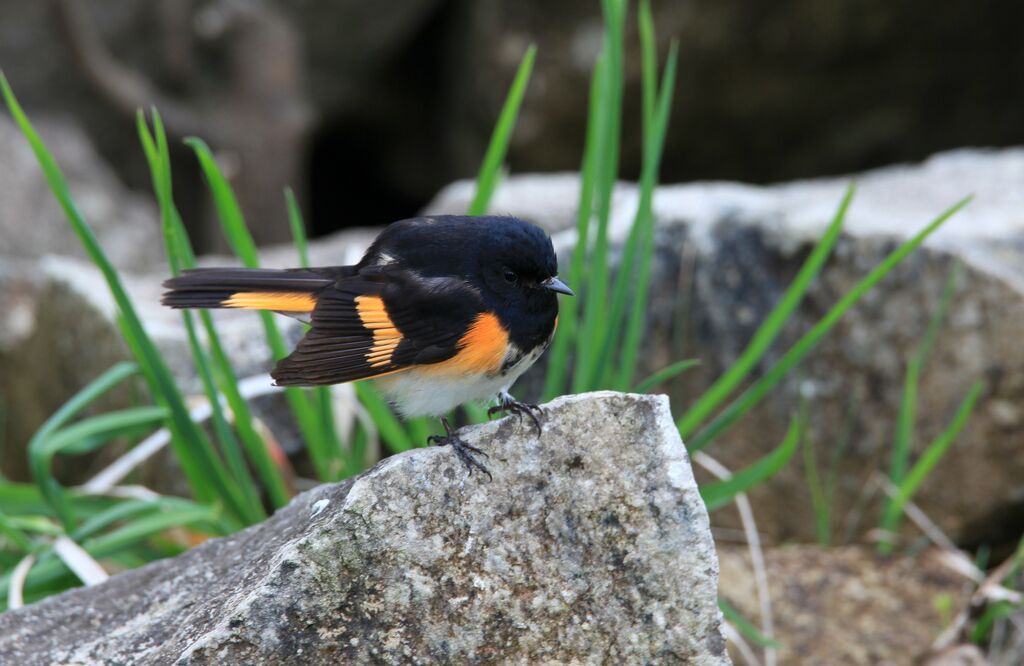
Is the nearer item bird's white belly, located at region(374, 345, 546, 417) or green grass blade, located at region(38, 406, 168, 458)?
bird's white belly, located at region(374, 345, 546, 417)

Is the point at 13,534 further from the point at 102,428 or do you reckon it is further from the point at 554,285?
the point at 554,285

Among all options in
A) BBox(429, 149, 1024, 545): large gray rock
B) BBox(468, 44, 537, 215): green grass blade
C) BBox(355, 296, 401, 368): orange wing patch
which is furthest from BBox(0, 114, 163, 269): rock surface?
BBox(355, 296, 401, 368): orange wing patch

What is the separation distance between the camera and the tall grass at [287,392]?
2.79 meters

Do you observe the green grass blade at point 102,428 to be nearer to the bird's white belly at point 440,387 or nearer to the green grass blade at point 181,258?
the green grass blade at point 181,258

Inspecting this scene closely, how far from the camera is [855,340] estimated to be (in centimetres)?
363

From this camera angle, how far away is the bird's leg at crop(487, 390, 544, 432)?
6.51ft

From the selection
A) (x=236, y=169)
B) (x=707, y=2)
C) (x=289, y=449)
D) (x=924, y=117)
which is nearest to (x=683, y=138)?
(x=707, y=2)

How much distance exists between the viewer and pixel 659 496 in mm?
1876

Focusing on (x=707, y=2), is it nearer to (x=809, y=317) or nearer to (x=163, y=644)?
(x=809, y=317)

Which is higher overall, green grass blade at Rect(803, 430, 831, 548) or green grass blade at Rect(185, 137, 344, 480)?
green grass blade at Rect(185, 137, 344, 480)

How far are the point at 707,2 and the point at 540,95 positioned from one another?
1.14m

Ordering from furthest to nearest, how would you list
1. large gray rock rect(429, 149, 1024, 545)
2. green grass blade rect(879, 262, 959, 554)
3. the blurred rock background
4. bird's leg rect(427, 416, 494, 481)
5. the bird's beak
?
the blurred rock background → large gray rock rect(429, 149, 1024, 545) → green grass blade rect(879, 262, 959, 554) → the bird's beak → bird's leg rect(427, 416, 494, 481)

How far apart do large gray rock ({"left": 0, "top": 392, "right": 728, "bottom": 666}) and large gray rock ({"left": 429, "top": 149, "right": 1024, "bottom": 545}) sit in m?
1.86

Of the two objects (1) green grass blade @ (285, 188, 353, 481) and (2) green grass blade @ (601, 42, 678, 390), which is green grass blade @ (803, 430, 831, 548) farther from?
(1) green grass blade @ (285, 188, 353, 481)
